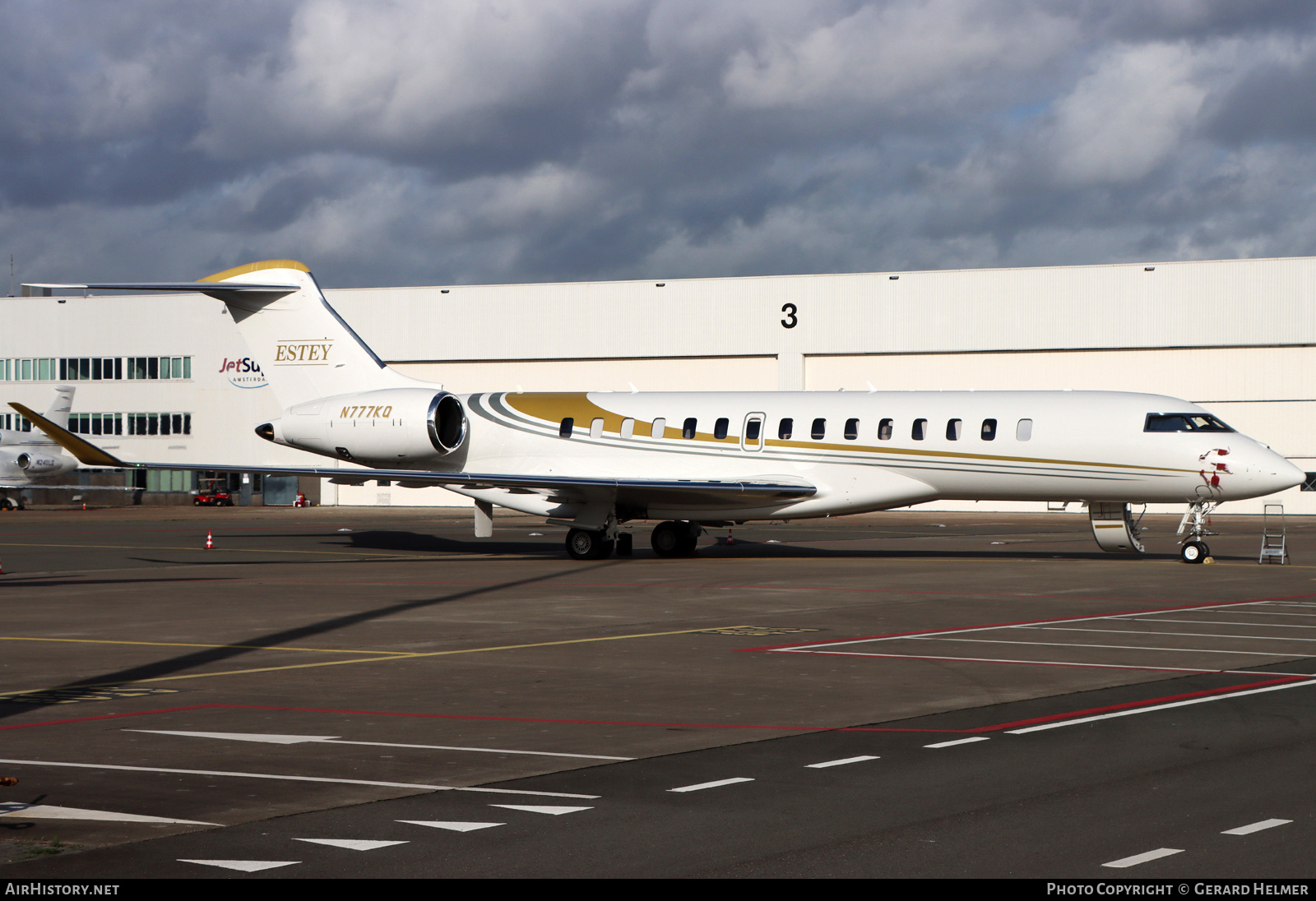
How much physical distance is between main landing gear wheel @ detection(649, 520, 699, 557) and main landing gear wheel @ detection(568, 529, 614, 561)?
5.94 ft

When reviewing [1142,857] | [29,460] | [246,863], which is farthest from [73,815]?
[29,460]

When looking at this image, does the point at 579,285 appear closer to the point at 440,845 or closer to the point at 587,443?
the point at 587,443

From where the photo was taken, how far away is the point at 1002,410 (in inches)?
1031

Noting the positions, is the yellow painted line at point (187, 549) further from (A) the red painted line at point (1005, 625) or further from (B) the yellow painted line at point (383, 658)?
(A) the red painted line at point (1005, 625)

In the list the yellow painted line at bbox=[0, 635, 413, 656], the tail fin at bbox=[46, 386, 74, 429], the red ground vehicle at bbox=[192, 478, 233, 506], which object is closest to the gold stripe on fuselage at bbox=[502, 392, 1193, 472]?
the yellow painted line at bbox=[0, 635, 413, 656]

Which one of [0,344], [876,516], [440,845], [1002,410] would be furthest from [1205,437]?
[0,344]

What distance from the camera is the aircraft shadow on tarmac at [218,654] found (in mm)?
11205

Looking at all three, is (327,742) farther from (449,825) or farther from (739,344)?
(739,344)

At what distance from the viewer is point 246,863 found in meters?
6.11

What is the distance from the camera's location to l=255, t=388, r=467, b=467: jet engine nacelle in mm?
29516

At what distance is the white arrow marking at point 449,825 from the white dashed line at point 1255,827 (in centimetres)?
375

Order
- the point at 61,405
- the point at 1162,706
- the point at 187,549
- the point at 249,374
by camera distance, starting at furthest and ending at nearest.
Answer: the point at 61,405
the point at 249,374
the point at 187,549
the point at 1162,706

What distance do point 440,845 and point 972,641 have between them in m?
9.31

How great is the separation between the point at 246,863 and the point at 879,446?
21863 millimetres
